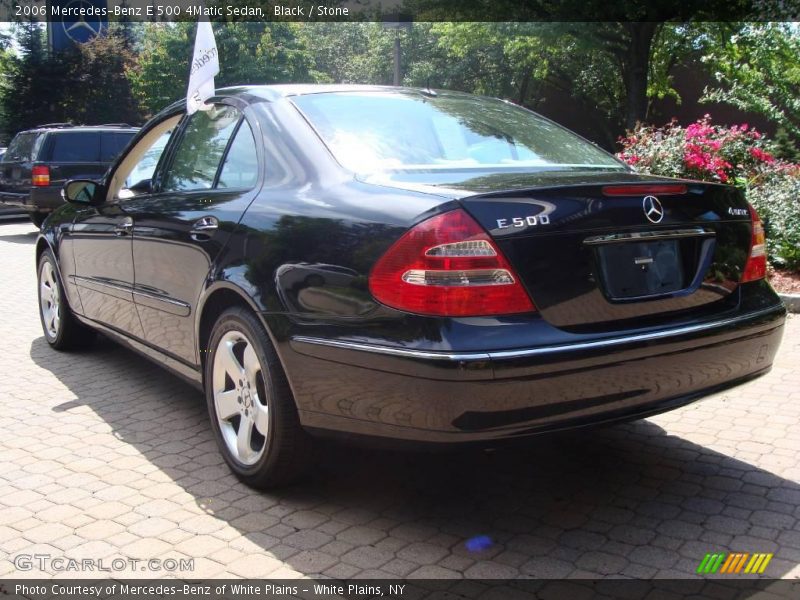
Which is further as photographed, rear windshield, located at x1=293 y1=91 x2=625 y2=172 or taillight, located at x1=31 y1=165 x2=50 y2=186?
taillight, located at x1=31 y1=165 x2=50 y2=186

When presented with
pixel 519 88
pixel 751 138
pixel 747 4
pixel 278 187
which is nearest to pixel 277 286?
pixel 278 187

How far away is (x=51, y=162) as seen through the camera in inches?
580

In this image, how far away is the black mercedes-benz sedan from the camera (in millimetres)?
2766

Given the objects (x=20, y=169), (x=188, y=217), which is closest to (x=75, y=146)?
(x=20, y=169)

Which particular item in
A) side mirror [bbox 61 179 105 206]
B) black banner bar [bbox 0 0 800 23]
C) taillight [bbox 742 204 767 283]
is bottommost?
taillight [bbox 742 204 767 283]

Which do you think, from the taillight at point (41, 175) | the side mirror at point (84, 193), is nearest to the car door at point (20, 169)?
the taillight at point (41, 175)

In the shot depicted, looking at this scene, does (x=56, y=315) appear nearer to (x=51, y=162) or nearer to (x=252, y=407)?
(x=252, y=407)

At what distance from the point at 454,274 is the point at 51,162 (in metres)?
13.7

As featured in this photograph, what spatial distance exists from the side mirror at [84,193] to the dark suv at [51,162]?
10119 millimetres

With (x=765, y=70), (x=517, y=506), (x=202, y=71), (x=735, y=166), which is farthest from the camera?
(x=765, y=70)

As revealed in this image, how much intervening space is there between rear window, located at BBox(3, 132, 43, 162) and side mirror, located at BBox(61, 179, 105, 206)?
1084 cm

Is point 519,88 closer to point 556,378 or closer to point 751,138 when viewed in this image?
point 751,138

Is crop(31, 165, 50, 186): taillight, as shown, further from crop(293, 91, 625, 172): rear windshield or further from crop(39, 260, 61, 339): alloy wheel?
crop(293, 91, 625, 172): rear windshield

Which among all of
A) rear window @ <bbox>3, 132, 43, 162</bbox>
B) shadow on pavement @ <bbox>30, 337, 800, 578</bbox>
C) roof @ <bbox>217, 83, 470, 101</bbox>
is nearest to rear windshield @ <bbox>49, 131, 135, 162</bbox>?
rear window @ <bbox>3, 132, 43, 162</bbox>
